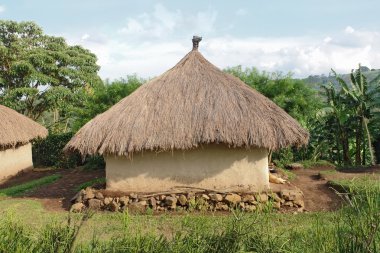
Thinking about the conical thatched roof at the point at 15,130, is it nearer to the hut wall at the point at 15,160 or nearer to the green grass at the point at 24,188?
the hut wall at the point at 15,160

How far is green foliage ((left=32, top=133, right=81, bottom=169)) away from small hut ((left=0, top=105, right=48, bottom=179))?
3.37 ft

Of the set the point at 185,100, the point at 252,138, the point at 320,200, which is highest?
the point at 185,100

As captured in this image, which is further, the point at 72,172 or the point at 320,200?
the point at 72,172

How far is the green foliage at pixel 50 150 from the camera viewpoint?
57.2 feet

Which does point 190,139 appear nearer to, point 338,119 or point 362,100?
point 338,119

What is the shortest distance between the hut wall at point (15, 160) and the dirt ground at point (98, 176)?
24 centimetres

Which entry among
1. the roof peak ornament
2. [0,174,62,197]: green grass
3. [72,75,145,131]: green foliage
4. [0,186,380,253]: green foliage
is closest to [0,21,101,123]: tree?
[72,75,145,131]: green foliage

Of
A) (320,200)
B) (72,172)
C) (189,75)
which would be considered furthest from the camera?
(72,172)

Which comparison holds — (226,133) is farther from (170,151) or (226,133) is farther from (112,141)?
(112,141)

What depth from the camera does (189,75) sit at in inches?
412

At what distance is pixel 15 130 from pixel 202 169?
826 cm

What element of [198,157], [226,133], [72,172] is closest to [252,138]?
[226,133]

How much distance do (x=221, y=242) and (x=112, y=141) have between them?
6.43 meters

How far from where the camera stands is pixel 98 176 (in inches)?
529
